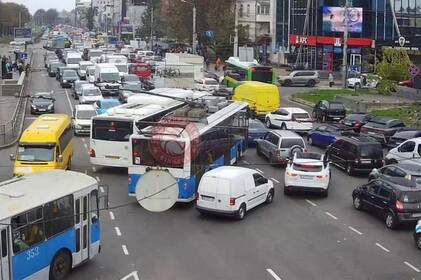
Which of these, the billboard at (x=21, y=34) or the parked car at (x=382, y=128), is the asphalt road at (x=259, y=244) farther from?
the billboard at (x=21, y=34)

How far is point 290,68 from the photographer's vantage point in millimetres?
91938

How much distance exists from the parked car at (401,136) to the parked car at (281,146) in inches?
250

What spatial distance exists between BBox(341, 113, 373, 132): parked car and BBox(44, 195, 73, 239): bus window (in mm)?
27365

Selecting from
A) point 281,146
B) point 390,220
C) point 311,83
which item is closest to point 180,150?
point 390,220

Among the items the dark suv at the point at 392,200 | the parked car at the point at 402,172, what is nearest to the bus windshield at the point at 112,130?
the parked car at the point at 402,172

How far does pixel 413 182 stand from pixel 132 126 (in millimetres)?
11775

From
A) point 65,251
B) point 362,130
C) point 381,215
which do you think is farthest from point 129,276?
point 362,130

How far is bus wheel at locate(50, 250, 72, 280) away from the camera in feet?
53.4

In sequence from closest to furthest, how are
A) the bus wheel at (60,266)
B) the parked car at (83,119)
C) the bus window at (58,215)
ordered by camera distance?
the bus window at (58,215)
the bus wheel at (60,266)
the parked car at (83,119)

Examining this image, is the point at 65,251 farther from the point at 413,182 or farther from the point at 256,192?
the point at 413,182

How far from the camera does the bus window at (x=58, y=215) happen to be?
52.4 feet

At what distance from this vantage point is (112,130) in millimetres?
29609

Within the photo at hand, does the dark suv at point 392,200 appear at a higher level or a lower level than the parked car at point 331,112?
lower

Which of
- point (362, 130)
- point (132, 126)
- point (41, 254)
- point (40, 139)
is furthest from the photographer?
point (362, 130)
